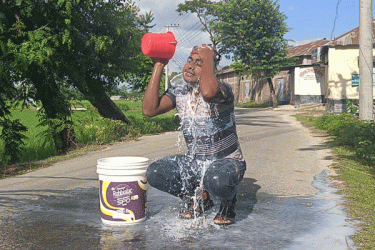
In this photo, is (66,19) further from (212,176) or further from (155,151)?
(212,176)

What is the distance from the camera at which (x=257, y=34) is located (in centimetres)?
3466

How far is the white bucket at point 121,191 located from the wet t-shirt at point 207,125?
0.56m

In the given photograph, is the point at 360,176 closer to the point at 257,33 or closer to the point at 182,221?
the point at 182,221

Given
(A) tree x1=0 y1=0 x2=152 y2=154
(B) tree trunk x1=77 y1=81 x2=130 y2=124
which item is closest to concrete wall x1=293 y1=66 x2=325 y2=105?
(B) tree trunk x1=77 y1=81 x2=130 y2=124

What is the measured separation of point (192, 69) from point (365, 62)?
747 cm

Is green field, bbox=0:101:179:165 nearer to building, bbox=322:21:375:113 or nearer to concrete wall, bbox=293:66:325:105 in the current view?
building, bbox=322:21:375:113

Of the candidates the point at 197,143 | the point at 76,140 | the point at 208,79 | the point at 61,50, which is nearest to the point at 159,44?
the point at 208,79

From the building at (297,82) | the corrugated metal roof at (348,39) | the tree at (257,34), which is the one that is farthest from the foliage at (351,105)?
the tree at (257,34)

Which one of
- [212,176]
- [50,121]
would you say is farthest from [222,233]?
[50,121]

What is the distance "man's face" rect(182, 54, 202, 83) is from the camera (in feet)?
12.6

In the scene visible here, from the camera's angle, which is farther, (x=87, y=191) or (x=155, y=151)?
(x=155, y=151)

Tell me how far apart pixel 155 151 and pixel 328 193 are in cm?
570

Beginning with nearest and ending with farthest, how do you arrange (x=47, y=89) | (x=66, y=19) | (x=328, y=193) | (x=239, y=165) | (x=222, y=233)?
1. (x=222, y=233)
2. (x=239, y=165)
3. (x=328, y=193)
4. (x=66, y=19)
5. (x=47, y=89)

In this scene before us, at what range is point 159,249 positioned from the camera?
3324 millimetres
